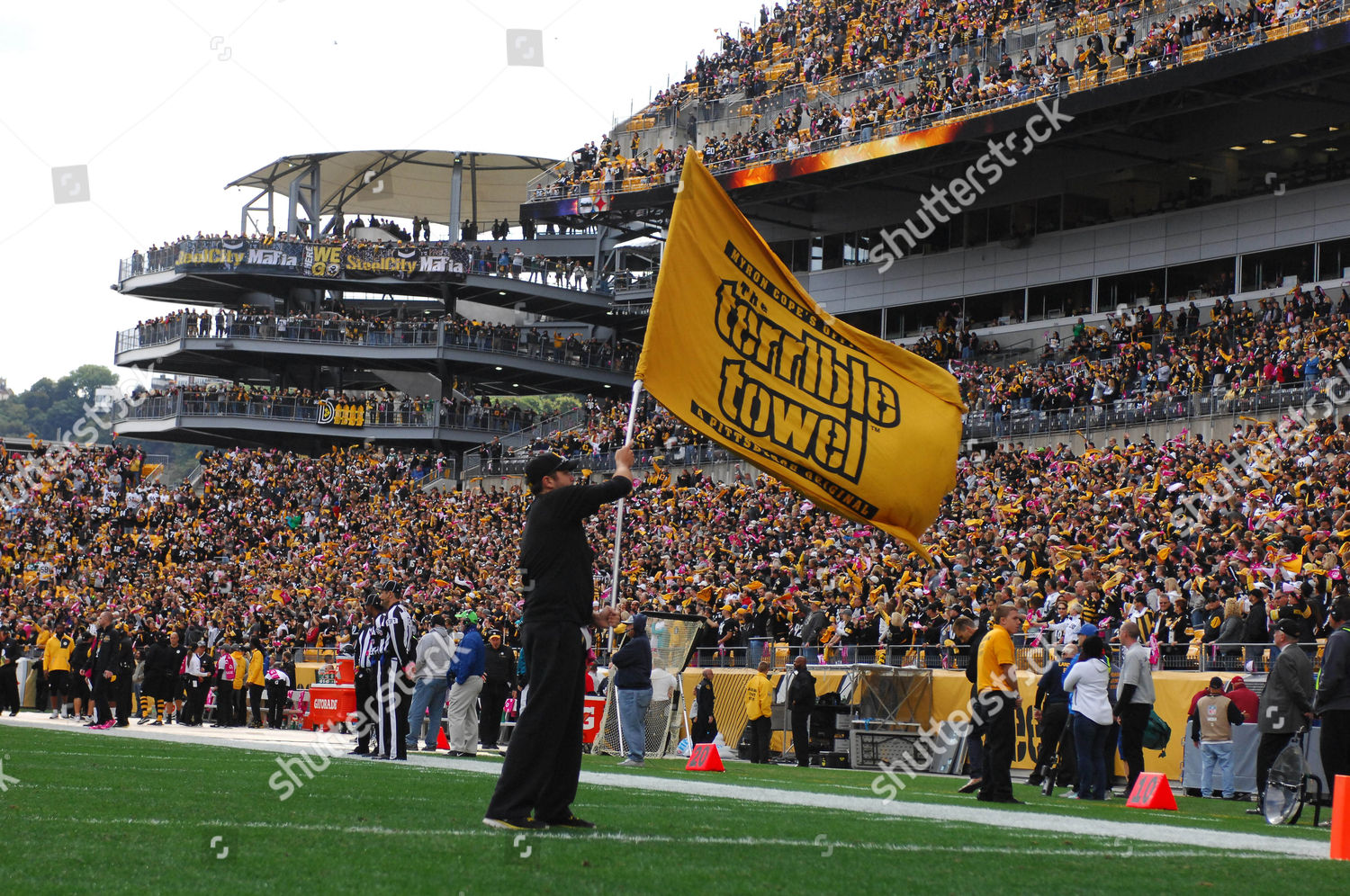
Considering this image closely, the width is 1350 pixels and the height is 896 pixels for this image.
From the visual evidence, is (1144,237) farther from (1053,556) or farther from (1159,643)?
(1159,643)

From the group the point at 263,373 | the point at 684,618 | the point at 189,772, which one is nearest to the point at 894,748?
the point at 684,618

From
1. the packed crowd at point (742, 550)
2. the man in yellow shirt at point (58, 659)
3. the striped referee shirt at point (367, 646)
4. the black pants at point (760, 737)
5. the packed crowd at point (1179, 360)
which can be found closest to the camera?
the striped referee shirt at point (367, 646)

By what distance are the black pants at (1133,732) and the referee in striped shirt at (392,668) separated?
22.8 ft

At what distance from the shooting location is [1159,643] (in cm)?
1836

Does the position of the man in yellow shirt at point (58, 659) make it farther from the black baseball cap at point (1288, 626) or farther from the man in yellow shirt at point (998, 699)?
the black baseball cap at point (1288, 626)

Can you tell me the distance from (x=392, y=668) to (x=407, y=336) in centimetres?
4634

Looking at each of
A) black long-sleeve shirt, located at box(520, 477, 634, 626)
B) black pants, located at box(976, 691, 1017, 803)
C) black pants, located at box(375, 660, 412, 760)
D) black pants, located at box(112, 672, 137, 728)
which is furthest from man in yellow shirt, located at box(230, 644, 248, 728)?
black long-sleeve shirt, located at box(520, 477, 634, 626)

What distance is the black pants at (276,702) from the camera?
28344 mm

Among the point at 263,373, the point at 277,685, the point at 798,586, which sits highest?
the point at 263,373

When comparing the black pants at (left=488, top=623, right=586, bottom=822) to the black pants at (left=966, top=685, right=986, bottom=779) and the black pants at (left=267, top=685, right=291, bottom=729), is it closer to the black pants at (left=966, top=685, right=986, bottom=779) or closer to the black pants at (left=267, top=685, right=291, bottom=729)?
the black pants at (left=966, top=685, right=986, bottom=779)

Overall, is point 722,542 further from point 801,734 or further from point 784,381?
point 784,381

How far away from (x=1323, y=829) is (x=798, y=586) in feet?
54.7

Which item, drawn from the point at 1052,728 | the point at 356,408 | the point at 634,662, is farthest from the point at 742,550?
the point at 356,408

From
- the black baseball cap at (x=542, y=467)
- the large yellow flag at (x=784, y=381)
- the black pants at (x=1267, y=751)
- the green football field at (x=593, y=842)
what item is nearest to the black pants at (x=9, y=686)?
the green football field at (x=593, y=842)
